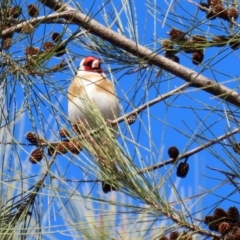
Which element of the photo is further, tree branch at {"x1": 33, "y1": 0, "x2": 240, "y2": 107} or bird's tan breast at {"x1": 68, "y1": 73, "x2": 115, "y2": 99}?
tree branch at {"x1": 33, "y1": 0, "x2": 240, "y2": 107}

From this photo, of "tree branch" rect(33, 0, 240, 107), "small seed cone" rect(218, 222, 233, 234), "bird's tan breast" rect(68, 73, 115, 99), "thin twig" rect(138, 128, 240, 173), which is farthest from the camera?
"tree branch" rect(33, 0, 240, 107)

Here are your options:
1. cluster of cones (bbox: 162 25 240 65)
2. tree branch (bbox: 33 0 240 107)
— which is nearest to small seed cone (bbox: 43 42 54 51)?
tree branch (bbox: 33 0 240 107)

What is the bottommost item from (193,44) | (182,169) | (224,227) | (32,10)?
(224,227)

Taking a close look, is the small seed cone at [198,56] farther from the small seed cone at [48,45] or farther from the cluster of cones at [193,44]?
the small seed cone at [48,45]

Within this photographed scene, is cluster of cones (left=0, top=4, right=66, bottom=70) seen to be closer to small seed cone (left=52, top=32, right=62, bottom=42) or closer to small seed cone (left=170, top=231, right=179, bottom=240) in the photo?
small seed cone (left=52, top=32, right=62, bottom=42)

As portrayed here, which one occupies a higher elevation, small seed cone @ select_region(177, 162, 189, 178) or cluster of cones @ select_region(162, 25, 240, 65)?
cluster of cones @ select_region(162, 25, 240, 65)

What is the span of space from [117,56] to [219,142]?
0.43m

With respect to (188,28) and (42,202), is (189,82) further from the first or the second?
(42,202)

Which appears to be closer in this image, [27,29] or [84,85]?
[27,29]

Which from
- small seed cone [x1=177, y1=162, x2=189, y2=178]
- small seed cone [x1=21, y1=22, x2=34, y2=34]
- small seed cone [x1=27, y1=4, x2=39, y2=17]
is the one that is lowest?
small seed cone [x1=177, y1=162, x2=189, y2=178]

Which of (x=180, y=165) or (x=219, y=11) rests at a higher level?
(x=219, y=11)

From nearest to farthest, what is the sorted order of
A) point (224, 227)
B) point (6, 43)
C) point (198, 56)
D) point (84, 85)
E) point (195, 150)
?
point (224, 227), point (6, 43), point (195, 150), point (198, 56), point (84, 85)

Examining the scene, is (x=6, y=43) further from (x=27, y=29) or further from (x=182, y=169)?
(x=182, y=169)

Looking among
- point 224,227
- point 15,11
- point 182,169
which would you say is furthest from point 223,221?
point 15,11
